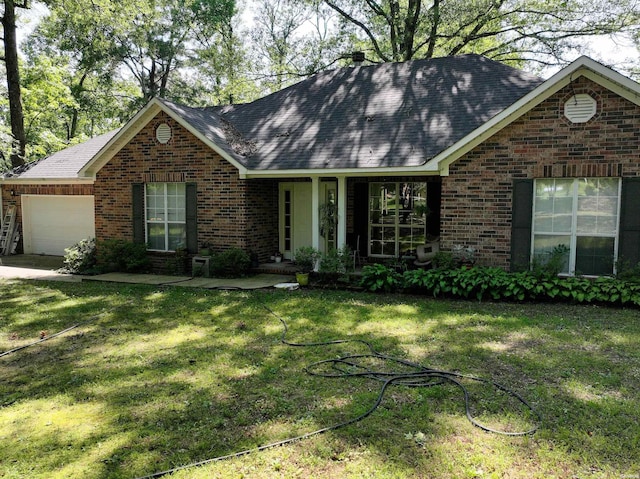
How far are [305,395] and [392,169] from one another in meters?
6.27

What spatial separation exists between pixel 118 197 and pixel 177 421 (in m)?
10.2

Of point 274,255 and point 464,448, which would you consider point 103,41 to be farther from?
point 464,448

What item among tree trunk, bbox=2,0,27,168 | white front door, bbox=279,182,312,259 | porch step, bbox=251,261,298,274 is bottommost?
porch step, bbox=251,261,298,274

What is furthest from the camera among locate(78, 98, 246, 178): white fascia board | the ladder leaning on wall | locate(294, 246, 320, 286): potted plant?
the ladder leaning on wall

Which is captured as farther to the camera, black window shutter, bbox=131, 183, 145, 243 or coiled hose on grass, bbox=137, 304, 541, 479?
black window shutter, bbox=131, 183, 145, 243

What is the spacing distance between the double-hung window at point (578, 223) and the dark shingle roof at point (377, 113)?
232 cm

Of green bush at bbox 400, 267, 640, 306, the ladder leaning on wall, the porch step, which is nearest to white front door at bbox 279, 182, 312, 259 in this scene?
the porch step

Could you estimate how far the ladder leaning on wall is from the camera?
54.1 ft

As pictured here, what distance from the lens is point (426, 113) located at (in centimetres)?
1180

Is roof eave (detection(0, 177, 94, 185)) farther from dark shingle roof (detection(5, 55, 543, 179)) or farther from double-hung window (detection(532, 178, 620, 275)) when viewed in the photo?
double-hung window (detection(532, 178, 620, 275))

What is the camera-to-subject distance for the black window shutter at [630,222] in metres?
8.68

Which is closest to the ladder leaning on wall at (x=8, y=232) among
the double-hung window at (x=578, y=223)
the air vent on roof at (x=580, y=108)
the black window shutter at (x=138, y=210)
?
the black window shutter at (x=138, y=210)

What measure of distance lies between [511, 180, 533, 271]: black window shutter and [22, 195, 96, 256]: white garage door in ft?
40.9

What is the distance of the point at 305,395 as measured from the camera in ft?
16.0
